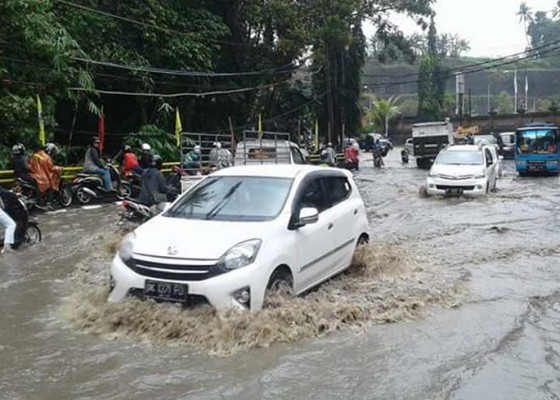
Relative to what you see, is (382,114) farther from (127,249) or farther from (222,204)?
(127,249)

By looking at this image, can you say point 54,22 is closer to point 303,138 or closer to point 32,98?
point 32,98

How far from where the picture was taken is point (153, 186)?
10695 millimetres

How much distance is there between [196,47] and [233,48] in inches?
226

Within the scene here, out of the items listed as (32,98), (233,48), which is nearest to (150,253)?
(32,98)

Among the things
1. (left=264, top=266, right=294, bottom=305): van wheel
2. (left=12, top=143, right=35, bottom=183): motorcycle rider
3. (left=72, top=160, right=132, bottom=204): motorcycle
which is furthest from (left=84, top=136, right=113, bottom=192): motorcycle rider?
(left=264, top=266, right=294, bottom=305): van wheel

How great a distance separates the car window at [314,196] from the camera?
278 inches

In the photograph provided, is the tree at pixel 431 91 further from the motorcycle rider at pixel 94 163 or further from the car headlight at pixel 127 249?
the car headlight at pixel 127 249

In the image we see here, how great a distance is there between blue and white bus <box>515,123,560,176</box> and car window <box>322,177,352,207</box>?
73.7 feet

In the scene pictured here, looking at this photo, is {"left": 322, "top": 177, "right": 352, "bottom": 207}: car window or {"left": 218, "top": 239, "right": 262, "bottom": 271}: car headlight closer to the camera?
{"left": 218, "top": 239, "right": 262, "bottom": 271}: car headlight

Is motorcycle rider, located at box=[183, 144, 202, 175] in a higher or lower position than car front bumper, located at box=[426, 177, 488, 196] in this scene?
higher

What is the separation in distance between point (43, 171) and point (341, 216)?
360 inches

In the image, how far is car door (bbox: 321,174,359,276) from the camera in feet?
24.5

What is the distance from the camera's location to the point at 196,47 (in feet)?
80.1

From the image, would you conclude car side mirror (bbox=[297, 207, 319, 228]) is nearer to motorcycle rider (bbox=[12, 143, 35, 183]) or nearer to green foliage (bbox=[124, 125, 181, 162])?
motorcycle rider (bbox=[12, 143, 35, 183])
